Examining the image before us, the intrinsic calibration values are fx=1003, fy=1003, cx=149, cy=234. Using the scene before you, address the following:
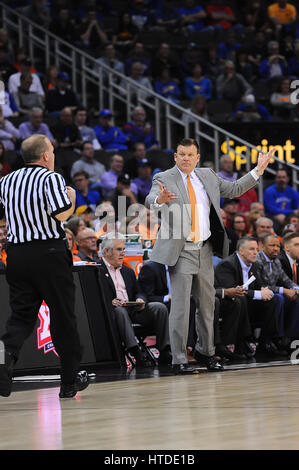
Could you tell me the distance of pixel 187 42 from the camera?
20812 mm

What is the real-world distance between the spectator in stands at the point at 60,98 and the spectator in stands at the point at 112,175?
180 cm

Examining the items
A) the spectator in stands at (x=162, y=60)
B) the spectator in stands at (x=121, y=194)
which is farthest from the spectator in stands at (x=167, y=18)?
the spectator in stands at (x=121, y=194)

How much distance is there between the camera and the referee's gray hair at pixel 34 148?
269 inches

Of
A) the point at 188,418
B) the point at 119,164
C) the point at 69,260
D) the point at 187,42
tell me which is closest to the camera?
the point at 188,418

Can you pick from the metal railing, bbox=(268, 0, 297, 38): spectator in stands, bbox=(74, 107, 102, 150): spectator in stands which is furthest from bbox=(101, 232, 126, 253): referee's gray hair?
bbox=(268, 0, 297, 38): spectator in stands

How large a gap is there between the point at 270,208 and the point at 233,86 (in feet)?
14.1

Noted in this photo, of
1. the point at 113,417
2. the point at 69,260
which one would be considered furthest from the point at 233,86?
the point at 113,417

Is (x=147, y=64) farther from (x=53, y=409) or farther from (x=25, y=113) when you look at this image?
(x=53, y=409)

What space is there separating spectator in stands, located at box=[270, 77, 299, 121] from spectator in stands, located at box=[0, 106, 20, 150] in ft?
18.3

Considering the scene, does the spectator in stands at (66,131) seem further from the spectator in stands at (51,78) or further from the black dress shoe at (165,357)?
the black dress shoe at (165,357)

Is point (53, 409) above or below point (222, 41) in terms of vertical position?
below

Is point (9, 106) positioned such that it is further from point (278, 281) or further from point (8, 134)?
point (278, 281)

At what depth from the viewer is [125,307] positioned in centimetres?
980

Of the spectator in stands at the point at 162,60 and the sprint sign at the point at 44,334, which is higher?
the spectator in stands at the point at 162,60
